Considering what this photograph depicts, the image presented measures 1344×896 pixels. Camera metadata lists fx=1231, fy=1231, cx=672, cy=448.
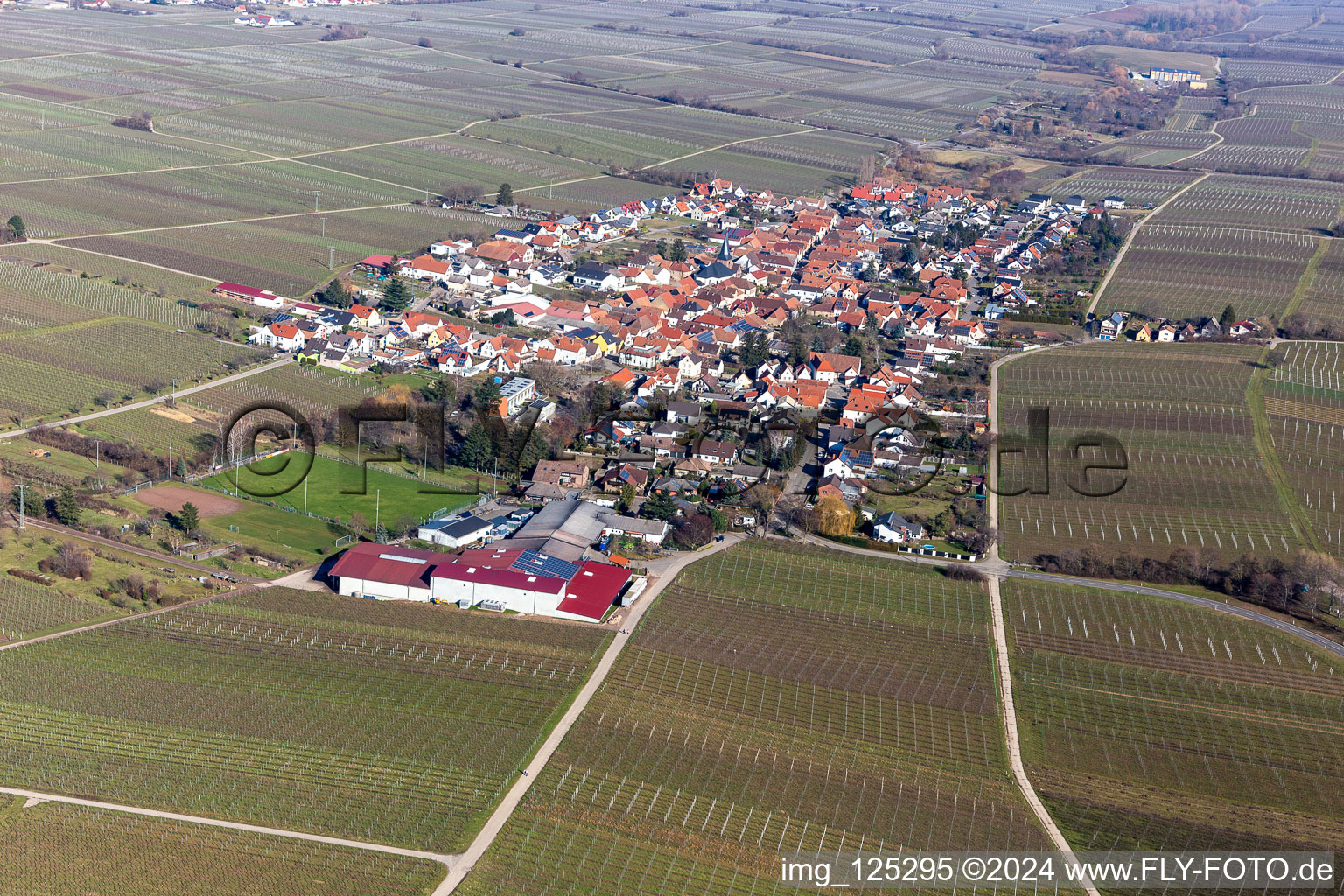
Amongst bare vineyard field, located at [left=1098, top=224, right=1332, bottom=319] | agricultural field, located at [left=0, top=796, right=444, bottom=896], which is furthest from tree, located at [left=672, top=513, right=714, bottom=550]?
bare vineyard field, located at [left=1098, top=224, right=1332, bottom=319]

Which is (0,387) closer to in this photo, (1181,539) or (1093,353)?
(1181,539)

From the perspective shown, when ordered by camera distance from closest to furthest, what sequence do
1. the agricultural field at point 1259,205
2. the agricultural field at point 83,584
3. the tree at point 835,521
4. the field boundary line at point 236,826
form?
the field boundary line at point 236,826, the agricultural field at point 83,584, the tree at point 835,521, the agricultural field at point 1259,205

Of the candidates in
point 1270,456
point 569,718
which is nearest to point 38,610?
point 569,718

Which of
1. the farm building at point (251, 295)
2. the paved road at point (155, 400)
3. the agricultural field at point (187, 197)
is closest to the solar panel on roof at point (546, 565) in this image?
the paved road at point (155, 400)

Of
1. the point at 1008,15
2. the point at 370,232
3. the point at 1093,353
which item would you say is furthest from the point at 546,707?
the point at 1008,15

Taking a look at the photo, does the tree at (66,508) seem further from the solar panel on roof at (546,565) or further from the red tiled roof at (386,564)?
the solar panel on roof at (546,565)

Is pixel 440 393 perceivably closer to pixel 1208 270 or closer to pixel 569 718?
pixel 569 718

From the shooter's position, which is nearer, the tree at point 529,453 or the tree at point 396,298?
the tree at point 529,453

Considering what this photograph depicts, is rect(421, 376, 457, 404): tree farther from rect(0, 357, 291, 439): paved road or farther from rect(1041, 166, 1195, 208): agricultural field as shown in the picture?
rect(1041, 166, 1195, 208): agricultural field
